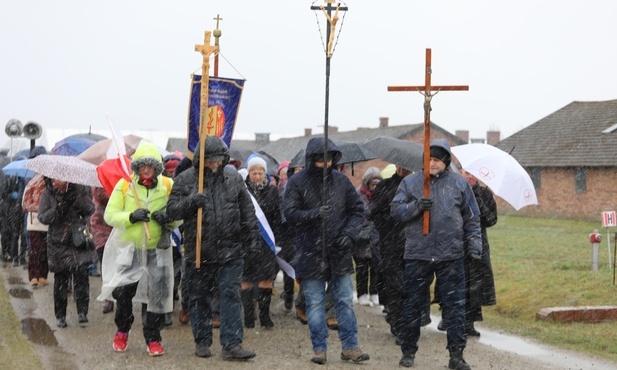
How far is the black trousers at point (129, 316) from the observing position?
8359 millimetres

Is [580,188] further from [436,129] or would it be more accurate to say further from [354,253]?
[354,253]

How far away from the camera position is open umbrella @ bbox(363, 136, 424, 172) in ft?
31.8

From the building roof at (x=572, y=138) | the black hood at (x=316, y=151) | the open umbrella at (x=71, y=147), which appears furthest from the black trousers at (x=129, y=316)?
the building roof at (x=572, y=138)

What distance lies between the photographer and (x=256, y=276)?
10.6 meters

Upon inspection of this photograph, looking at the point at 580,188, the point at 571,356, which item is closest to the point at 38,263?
the point at 571,356

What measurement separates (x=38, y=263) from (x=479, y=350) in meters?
7.30

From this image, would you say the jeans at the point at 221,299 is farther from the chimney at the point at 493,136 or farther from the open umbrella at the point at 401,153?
the chimney at the point at 493,136

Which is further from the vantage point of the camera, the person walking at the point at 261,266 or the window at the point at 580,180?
the window at the point at 580,180

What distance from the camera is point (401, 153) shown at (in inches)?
389

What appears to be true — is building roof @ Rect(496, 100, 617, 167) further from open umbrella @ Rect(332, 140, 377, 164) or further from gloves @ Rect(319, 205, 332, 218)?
gloves @ Rect(319, 205, 332, 218)

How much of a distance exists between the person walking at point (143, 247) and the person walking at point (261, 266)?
2.12 metres

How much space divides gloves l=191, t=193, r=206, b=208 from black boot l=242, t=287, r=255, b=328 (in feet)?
8.82

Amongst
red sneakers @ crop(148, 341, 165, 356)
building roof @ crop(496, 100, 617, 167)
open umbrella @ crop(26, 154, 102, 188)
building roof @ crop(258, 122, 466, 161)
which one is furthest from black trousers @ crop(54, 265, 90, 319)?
building roof @ crop(258, 122, 466, 161)

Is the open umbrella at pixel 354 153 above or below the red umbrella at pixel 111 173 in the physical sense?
above
